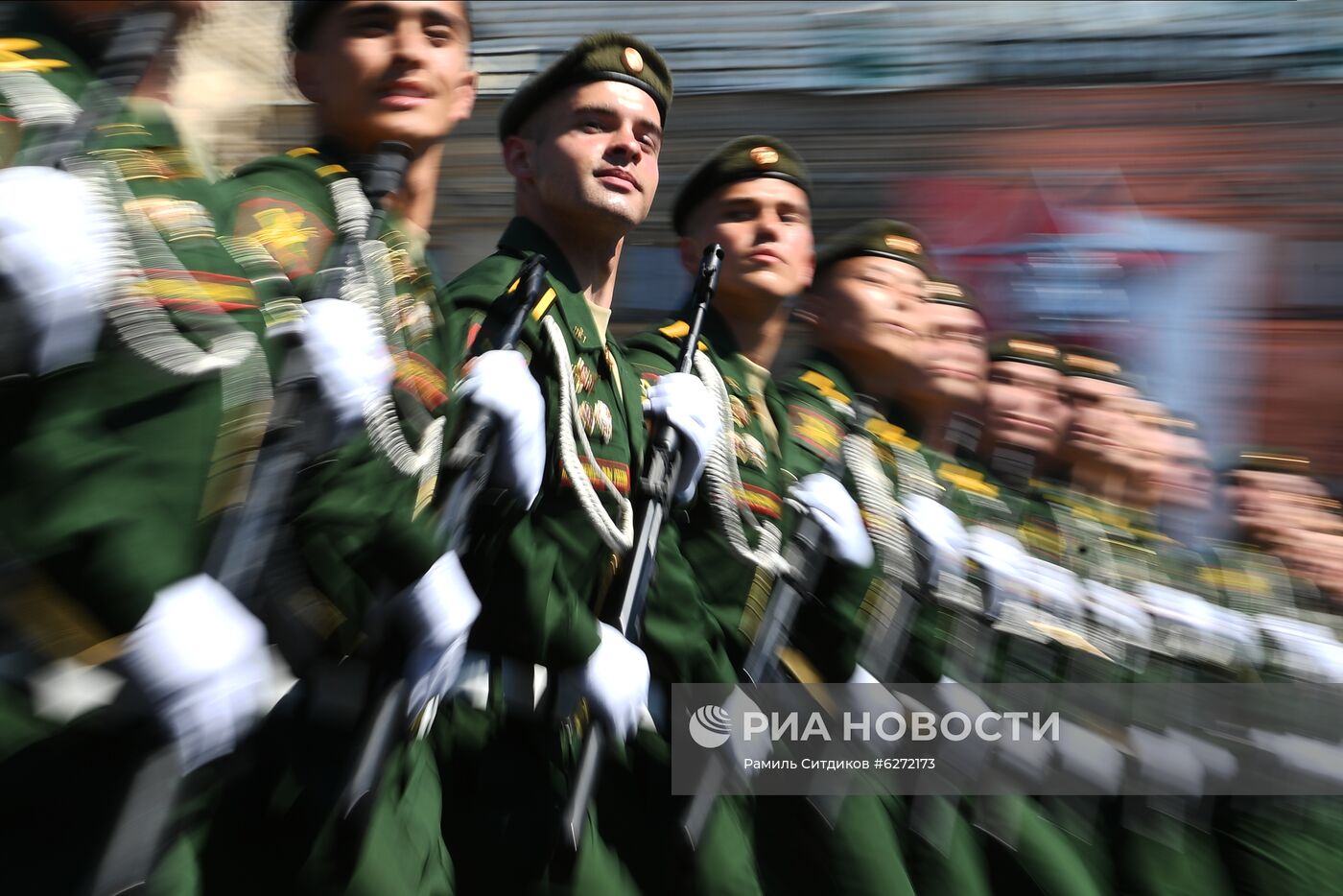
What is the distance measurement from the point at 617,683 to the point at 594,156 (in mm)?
955

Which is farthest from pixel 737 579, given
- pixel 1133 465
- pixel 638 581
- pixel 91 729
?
pixel 1133 465

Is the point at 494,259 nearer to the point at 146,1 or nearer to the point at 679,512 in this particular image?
the point at 679,512

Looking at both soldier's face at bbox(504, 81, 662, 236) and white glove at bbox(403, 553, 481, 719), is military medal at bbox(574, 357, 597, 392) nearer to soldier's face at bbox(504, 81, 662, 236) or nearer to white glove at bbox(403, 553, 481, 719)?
soldier's face at bbox(504, 81, 662, 236)

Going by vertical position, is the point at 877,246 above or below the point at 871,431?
above

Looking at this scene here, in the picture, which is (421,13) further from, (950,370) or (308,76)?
(950,370)

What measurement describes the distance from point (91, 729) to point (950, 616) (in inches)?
81.1

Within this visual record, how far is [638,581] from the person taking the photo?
2438mm

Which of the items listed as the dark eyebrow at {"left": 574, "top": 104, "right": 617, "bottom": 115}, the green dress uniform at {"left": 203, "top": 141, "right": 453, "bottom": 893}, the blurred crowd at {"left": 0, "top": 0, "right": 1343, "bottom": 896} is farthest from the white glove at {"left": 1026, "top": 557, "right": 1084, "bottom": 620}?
the green dress uniform at {"left": 203, "top": 141, "right": 453, "bottom": 893}

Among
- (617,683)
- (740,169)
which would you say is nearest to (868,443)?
(740,169)

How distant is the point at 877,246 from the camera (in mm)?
3396

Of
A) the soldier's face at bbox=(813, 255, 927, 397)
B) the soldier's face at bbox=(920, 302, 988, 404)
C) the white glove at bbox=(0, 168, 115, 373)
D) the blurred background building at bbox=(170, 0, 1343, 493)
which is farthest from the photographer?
the blurred background building at bbox=(170, 0, 1343, 493)

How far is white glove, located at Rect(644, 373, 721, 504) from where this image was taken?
258 cm

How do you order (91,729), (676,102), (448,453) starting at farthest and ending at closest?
(676,102) < (448,453) < (91,729)

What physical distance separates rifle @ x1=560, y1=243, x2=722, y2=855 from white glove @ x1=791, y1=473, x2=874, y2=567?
381mm
